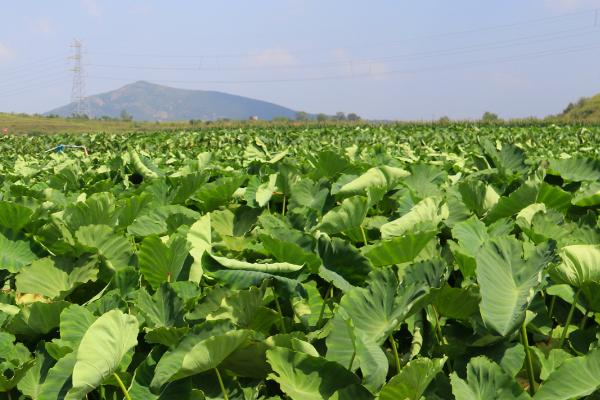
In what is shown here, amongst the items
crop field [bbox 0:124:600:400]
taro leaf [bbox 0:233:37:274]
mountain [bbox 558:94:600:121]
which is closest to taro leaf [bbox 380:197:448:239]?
crop field [bbox 0:124:600:400]

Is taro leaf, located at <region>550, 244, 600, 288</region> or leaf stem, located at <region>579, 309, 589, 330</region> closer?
taro leaf, located at <region>550, 244, 600, 288</region>

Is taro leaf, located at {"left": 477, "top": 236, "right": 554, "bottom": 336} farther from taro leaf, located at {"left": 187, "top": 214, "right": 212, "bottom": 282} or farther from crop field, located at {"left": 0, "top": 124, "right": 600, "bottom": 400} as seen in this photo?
taro leaf, located at {"left": 187, "top": 214, "right": 212, "bottom": 282}

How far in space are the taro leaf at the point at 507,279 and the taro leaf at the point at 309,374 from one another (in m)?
0.28

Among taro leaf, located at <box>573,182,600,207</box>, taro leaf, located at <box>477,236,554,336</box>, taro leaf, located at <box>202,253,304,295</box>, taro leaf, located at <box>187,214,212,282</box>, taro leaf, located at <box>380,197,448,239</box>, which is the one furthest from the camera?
taro leaf, located at <box>573,182,600,207</box>

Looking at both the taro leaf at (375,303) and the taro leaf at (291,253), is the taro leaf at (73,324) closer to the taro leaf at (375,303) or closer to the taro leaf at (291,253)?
the taro leaf at (291,253)

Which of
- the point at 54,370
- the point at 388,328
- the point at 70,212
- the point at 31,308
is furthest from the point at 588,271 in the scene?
the point at 70,212

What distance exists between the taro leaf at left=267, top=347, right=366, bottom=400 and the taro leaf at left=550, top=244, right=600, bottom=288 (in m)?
0.45

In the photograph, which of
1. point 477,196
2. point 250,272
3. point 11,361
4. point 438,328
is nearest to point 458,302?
point 438,328

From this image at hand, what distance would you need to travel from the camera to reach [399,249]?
123cm

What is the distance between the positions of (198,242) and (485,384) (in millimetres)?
697

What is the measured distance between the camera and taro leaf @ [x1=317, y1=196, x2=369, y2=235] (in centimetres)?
147

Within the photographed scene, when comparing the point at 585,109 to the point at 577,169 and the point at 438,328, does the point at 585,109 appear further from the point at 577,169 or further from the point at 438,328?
the point at 438,328

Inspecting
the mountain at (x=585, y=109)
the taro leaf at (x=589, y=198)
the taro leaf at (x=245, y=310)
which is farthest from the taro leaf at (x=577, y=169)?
the mountain at (x=585, y=109)

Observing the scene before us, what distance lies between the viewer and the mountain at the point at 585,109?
64562 millimetres
